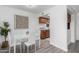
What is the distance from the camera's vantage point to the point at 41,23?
5.66 ft

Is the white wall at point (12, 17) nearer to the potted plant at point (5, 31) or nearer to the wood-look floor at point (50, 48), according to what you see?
the potted plant at point (5, 31)

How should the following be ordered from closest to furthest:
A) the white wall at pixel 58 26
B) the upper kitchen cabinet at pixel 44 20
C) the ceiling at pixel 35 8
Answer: the ceiling at pixel 35 8
the white wall at pixel 58 26
the upper kitchen cabinet at pixel 44 20

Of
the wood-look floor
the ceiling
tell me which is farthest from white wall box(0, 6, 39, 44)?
the wood-look floor

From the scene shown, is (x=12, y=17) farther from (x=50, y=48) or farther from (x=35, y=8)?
(x=50, y=48)

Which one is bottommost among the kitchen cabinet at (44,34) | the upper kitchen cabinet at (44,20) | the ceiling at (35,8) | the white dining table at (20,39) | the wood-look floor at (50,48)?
the wood-look floor at (50,48)

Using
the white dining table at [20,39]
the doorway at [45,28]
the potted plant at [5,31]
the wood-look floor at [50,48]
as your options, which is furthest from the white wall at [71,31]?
the potted plant at [5,31]

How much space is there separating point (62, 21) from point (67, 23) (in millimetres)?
102

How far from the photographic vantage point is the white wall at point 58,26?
62.8 inches

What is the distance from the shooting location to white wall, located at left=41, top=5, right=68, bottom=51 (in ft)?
5.24

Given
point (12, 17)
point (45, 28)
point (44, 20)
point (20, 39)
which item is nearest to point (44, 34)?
point (45, 28)

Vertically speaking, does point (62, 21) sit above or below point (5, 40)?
above

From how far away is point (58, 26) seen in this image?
1654 mm
